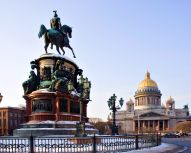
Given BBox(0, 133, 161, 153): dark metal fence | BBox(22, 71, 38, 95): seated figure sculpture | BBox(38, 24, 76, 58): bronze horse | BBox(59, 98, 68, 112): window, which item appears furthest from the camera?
BBox(38, 24, 76, 58): bronze horse

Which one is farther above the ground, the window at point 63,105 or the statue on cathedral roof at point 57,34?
the statue on cathedral roof at point 57,34

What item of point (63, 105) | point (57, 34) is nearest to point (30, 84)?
point (63, 105)

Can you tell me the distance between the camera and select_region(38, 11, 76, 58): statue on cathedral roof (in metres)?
38.5

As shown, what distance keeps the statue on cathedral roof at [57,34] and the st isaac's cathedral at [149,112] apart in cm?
11278

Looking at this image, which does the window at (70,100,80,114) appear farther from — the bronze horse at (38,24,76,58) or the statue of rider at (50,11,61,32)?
the statue of rider at (50,11,61,32)

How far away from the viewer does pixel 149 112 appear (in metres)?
153

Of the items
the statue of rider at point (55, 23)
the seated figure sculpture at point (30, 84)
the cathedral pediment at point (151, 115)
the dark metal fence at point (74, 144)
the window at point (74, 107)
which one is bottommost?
the cathedral pediment at point (151, 115)

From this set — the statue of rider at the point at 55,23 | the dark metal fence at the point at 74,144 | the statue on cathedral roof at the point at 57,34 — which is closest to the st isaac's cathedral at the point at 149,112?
the statue on cathedral roof at the point at 57,34

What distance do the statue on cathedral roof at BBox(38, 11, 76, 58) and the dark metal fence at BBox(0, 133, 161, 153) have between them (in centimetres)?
1595

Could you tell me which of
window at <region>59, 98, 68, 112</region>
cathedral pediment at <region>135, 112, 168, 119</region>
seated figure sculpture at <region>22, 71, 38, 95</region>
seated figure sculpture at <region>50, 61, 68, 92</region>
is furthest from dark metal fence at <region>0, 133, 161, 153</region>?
cathedral pediment at <region>135, 112, 168, 119</region>

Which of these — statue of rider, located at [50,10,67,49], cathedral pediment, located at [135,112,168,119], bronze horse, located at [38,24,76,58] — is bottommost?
cathedral pediment, located at [135,112,168,119]

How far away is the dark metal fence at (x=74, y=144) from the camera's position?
64.3 ft

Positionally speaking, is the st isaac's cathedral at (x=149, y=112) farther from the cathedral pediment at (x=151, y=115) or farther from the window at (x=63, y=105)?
the window at (x=63, y=105)

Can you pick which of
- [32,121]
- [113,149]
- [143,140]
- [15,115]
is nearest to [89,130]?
[32,121]
